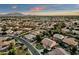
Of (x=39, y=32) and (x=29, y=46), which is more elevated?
(x=39, y=32)

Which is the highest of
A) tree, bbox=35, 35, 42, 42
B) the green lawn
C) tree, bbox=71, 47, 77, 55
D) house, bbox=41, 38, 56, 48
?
tree, bbox=35, 35, 42, 42

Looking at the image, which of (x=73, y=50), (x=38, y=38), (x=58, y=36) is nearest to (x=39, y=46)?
(x=38, y=38)

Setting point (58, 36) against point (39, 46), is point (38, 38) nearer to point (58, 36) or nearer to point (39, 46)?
point (39, 46)

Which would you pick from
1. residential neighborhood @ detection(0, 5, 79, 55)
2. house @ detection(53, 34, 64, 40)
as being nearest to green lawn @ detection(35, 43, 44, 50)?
residential neighborhood @ detection(0, 5, 79, 55)

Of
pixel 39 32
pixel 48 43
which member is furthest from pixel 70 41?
pixel 39 32

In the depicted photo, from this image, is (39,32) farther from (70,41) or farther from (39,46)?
(70,41)

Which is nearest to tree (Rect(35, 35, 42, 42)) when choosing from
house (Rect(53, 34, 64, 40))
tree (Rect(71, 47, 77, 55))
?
house (Rect(53, 34, 64, 40))

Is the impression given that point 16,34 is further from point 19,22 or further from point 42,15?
point 42,15

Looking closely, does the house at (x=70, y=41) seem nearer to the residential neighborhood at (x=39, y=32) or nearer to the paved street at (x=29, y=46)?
the residential neighborhood at (x=39, y=32)

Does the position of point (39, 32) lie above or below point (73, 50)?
above

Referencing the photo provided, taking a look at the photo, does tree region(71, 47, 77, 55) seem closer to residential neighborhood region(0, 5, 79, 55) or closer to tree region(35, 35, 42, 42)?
residential neighborhood region(0, 5, 79, 55)

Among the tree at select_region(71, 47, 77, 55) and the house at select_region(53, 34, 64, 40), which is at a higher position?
the house at select_region(53, 34, 64, 40)
